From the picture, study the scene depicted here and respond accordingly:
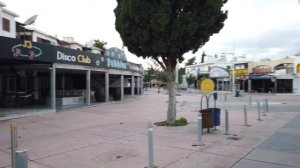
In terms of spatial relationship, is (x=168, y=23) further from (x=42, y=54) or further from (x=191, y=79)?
(x=191, y=79)

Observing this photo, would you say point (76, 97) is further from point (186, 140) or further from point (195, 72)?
point (195, 72)

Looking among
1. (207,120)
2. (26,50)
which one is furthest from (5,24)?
(207,120)

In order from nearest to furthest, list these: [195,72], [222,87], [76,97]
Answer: [76,97] → [222,87] → [195,72]

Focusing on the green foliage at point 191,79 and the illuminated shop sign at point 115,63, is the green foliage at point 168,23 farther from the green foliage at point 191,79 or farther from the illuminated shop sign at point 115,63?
the green foliage at point 191,79

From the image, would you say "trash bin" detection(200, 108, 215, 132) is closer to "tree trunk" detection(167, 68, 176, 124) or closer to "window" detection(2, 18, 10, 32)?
"tree trunk" detection(167, 68, 176, 124)

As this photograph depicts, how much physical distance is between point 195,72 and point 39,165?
3042 inches

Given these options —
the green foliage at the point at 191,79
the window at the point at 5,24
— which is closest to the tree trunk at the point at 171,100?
the window at the point at 5,24

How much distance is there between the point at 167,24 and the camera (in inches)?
503

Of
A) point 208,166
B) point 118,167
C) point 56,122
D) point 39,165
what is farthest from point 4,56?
point 208,166

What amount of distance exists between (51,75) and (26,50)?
8.17 ft

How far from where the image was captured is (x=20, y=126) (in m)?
13.5

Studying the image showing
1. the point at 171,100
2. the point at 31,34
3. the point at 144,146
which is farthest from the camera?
the point at 31,34

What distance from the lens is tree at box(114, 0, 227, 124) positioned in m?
12.5

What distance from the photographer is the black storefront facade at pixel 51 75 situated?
17.7 metres
